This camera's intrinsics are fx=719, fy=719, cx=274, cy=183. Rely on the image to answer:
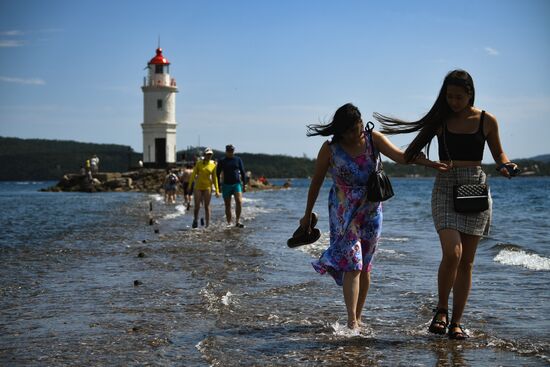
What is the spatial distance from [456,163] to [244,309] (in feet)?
8.13

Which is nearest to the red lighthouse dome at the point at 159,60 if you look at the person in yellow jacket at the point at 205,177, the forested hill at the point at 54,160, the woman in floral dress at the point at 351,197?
the person in yellow jacket at the point at 205,177

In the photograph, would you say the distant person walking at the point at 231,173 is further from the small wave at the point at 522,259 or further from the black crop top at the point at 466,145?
the black crop top at the point at 466,145

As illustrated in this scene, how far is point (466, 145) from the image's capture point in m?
5.50

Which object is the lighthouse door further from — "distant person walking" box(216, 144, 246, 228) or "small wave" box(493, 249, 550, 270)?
"small wave" box(493, 249, 550, 270)

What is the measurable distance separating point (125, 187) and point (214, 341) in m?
59.5

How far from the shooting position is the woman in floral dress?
5.66 meters

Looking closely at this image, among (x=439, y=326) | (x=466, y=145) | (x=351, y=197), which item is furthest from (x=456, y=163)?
(x=439, y=326)

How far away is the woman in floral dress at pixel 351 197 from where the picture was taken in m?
5.66

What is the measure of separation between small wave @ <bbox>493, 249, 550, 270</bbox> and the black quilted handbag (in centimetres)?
487

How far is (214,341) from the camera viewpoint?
5.49 meters

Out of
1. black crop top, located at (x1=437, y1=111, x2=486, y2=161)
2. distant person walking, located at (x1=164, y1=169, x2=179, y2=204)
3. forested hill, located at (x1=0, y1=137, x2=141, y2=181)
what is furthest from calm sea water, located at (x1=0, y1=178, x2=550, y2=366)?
forested hill, located at (x1=0, y1=137, x2=141, y2=181)

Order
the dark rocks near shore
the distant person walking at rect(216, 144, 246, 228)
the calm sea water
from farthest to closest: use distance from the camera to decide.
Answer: the dark rocks near shore
the distant person walking at rect(216, 144, 246, 228)
the calm sea water

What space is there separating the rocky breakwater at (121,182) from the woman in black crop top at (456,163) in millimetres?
52829

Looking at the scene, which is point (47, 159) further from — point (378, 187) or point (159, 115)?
point (378, 187)
